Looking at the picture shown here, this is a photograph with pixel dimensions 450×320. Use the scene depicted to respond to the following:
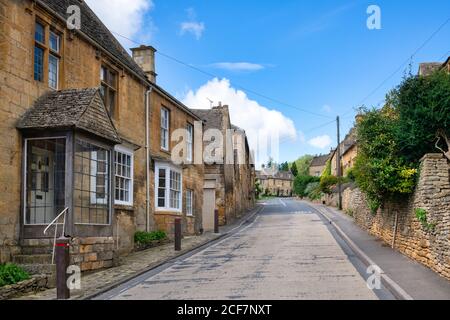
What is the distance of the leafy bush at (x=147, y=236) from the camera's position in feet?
65.3

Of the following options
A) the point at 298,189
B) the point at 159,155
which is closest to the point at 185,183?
the point at 159,155

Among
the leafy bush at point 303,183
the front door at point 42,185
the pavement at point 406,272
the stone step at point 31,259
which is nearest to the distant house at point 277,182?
the leafy bush at point 303,183

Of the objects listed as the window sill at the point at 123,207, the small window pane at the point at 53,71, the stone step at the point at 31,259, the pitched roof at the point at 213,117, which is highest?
the pitched roof at the point at 213,117

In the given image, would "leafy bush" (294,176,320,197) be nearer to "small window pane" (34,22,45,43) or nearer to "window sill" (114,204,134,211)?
"window sill" (114,204,134,211)

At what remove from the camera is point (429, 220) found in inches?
574

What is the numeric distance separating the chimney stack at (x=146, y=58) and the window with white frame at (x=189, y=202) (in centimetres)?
602

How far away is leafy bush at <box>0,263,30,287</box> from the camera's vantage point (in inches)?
438

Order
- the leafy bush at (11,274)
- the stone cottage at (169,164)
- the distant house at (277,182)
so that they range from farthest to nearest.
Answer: the distant house at (277,182) → the stone cottage at (169,164) → the leafy bush at (11,274)

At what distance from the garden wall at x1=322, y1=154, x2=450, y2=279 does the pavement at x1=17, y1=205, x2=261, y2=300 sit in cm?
762

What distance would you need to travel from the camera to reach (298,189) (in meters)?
86.2

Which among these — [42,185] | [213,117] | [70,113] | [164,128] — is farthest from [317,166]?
[70,113]

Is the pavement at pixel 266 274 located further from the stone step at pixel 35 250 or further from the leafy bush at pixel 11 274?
the stone step at pixel 35 250
